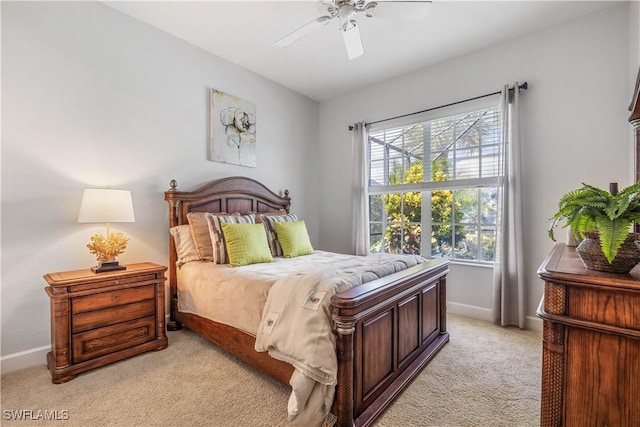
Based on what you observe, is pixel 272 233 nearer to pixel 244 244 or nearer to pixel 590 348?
pixel 244 244

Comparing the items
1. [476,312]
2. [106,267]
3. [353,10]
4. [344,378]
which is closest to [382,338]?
[344,378]

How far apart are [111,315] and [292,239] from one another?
64.5 inches

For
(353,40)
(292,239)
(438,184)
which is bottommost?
(292,239)

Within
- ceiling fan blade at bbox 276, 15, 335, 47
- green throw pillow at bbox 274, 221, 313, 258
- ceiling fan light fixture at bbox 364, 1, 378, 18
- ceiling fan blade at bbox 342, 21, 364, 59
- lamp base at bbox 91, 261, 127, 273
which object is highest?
ceiling fan light fixture at bbox 364, 1, 378, 18

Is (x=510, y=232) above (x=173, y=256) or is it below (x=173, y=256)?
above

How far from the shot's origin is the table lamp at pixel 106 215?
2225 millimetres

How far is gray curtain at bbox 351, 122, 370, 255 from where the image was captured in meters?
4.10

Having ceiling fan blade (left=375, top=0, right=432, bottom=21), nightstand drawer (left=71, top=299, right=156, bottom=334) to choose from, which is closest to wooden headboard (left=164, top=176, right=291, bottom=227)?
nightstand drawer (left=71, top=299, right=156, bottom=334)

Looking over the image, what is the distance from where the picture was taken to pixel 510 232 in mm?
2977

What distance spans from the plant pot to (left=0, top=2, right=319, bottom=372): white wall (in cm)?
322

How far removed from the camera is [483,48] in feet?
10.6

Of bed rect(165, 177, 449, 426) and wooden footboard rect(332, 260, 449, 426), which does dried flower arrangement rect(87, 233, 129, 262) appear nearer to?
bed rect(165, 177, 449, 426)

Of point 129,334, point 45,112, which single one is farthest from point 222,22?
point 129,334

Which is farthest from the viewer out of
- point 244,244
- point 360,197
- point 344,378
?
point 360,197
